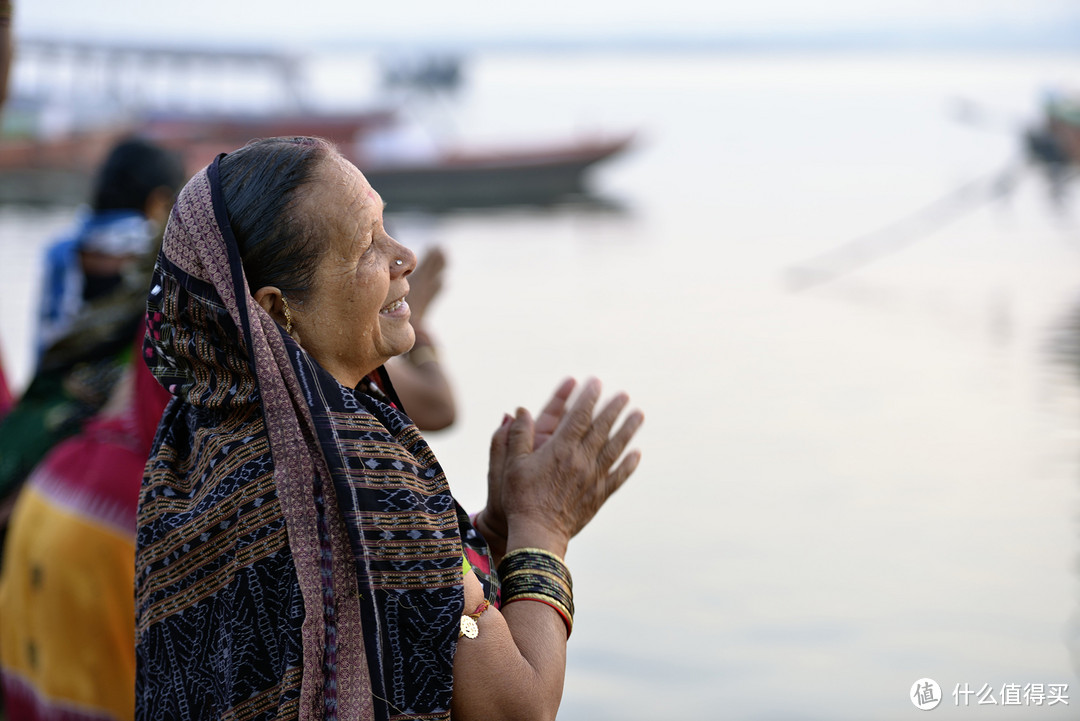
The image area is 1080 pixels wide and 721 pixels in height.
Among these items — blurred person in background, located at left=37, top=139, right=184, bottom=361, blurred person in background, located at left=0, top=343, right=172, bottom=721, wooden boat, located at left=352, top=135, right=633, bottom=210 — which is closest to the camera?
blurred person in background, located at left=0, top=343, right=172, bottom=721

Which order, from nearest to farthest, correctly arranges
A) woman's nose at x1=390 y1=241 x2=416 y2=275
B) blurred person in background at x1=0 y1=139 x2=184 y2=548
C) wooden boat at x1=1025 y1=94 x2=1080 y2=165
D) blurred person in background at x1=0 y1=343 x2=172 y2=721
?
woman's nose at x1=390 y1=241 x2=416 y2=275
blurred person in background at x1=0 y1=343 x2=172 y2=721
blurred person in background at x1=0 y1=139 x2=184 y2=548
wooden boat at x1=1025 y1=94 x2=1080 y2=165

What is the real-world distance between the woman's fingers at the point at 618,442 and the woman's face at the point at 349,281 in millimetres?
328

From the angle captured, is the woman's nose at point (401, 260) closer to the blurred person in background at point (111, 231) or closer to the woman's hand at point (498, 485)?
the woman's hand at point (498, 485)

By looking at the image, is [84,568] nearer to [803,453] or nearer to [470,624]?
[470,624]

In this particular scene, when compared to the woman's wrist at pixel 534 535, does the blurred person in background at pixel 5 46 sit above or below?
above

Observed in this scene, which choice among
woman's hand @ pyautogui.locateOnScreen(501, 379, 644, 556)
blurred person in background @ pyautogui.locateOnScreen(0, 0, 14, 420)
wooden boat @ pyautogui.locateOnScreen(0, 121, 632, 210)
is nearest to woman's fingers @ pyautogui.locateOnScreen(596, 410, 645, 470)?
woman's hand @ pyautogui.locateOnScreen(501, 379, 644, 556)

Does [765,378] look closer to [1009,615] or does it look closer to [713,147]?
[1009,615]

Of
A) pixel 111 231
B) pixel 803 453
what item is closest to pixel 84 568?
pixel 111 231

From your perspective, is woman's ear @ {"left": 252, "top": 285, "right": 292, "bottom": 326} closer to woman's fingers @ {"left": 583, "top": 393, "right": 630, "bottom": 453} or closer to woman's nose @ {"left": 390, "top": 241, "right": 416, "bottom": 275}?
woman's nose @ {"left": 390, "top": 241, "right": 416, "bottom": 275}

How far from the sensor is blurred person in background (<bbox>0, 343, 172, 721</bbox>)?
7.02 ft

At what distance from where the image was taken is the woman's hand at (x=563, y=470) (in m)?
1.46

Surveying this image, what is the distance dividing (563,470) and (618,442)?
93 millimetres

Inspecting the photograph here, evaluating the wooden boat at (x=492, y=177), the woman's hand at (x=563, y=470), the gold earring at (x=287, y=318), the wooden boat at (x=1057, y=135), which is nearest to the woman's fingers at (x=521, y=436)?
the woman's hand at (x=563, y=470)

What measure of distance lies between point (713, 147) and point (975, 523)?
30592 mm
